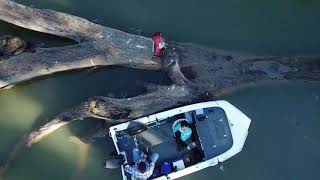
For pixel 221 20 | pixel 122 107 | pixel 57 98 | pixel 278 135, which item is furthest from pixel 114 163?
pixel 221 20

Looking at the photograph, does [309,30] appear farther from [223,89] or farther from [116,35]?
[116,35]

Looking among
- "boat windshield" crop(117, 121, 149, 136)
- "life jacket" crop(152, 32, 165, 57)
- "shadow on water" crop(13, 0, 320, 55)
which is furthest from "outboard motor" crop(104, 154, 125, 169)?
"shadow on water" crop(13, 0, 320, 55)

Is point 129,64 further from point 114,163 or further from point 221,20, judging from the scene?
point 221,20

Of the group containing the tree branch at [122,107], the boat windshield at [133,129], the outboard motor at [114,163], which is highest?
the tree branch at [122,107]

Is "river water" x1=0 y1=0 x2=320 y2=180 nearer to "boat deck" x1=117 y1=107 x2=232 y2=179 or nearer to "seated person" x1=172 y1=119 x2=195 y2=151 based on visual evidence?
"boat deck" x1=117 y1=107 x2=232 y2=179

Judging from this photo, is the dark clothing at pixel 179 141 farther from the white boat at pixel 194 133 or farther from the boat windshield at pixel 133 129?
the boat windshield at pixel 133 129

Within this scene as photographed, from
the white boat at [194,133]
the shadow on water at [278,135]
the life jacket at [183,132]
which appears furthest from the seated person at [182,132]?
the shadow on water at [278,135]

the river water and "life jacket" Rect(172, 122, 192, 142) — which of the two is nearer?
"life jacket" Rect(172, 122, 192, 142)

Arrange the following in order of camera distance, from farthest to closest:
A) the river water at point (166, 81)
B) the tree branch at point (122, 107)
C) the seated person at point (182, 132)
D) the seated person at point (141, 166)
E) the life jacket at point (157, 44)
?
the river water at point (166, 81) → the life jacket at point (157, 44) → the tree branch at point (122, 107) → the seated person at point (182, 132) → the seated person at point (141, 166)
